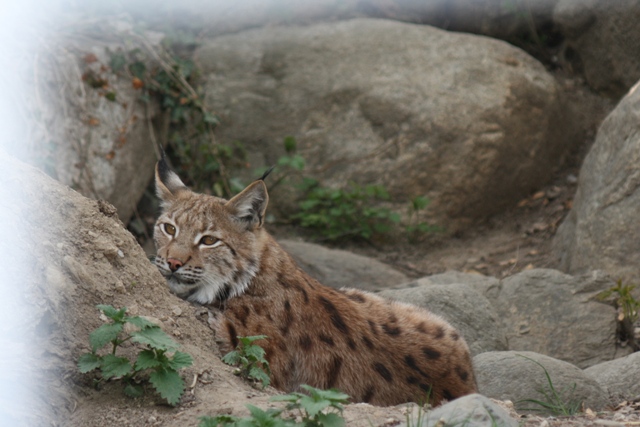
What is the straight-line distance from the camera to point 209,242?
5574 mm

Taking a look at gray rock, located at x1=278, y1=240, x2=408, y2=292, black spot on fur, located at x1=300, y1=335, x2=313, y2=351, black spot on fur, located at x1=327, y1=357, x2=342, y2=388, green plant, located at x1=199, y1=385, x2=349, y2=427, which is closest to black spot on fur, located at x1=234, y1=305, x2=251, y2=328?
black spot on fur, located at x1=300, y1=335, x2=313, y2=351

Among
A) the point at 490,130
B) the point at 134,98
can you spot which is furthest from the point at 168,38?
the point at 490,130

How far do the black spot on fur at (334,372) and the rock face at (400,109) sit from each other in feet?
19.6

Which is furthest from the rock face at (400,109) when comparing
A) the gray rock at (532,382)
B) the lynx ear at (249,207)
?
the lynx ear at (249,207)

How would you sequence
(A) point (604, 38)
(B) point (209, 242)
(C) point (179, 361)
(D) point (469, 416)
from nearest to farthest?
1. (D) point (469, 416)
2. (C) point (179, 361)
3. (B) point (209, 242)
4. (A) point (604, 38)

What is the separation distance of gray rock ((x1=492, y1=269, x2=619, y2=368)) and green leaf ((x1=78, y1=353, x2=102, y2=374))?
486 cm

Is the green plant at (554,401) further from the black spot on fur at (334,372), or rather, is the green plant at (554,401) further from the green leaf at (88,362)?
the green leaf at (88,362)

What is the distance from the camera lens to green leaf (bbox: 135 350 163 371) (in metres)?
4.07

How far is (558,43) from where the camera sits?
42.3 ft

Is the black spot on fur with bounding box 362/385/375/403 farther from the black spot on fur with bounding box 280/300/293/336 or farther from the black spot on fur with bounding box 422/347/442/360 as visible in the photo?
the black spot on fur with bounding box 280/300/293/336

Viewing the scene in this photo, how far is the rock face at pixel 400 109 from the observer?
11.2 m

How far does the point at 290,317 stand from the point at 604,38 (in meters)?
8.08

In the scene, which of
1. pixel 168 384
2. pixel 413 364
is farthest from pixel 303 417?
pixel 413 364

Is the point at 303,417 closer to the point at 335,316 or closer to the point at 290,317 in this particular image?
the point at 290,317
